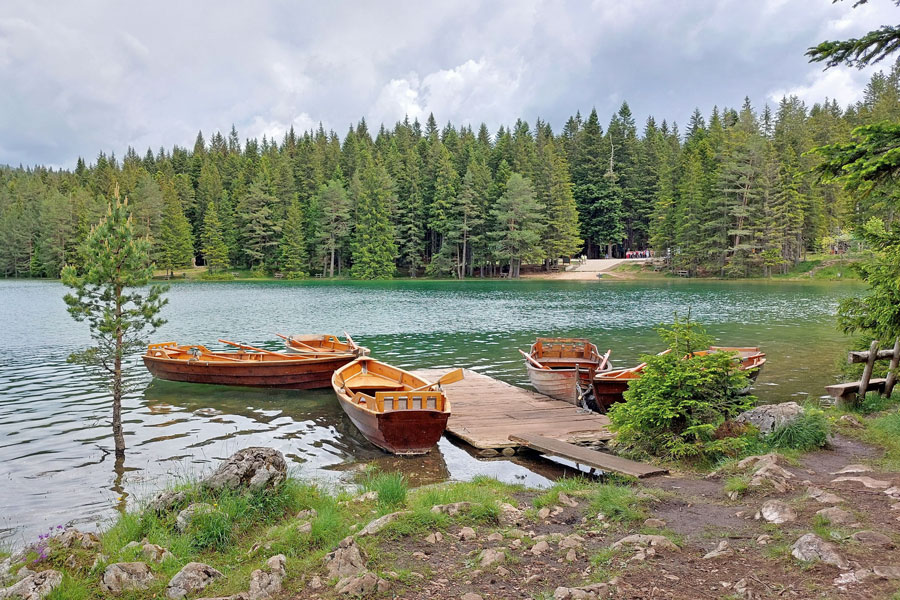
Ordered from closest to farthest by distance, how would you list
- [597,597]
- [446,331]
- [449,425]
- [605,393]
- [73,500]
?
[597,597]
[73,500]
[449,425]
[605,393]
[446,331]

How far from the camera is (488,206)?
7444 cm

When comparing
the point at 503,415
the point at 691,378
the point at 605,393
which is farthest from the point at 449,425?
the point at 691,378

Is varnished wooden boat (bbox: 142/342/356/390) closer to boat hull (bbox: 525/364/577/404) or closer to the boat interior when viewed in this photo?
the boat interior

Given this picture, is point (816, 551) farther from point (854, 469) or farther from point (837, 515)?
point (854, 469)

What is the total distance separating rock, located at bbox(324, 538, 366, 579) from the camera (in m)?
4.38

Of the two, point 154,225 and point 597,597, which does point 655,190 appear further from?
point 597,597

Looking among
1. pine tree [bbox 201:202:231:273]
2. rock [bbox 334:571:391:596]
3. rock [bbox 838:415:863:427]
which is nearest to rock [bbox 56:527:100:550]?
rock [bbox 334:571:391:596]

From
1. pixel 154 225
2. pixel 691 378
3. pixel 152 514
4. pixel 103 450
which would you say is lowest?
pixel 103 450

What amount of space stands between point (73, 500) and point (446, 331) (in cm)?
2004

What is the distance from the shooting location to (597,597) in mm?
3850

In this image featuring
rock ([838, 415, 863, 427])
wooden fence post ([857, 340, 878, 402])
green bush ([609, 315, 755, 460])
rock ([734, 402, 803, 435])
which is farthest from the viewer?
wooden fence post ([857, 340, 878, 402])

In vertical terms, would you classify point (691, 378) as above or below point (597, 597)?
above

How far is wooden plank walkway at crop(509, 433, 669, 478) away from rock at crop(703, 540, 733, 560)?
9.27 ft

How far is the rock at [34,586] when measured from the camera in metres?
4.01
